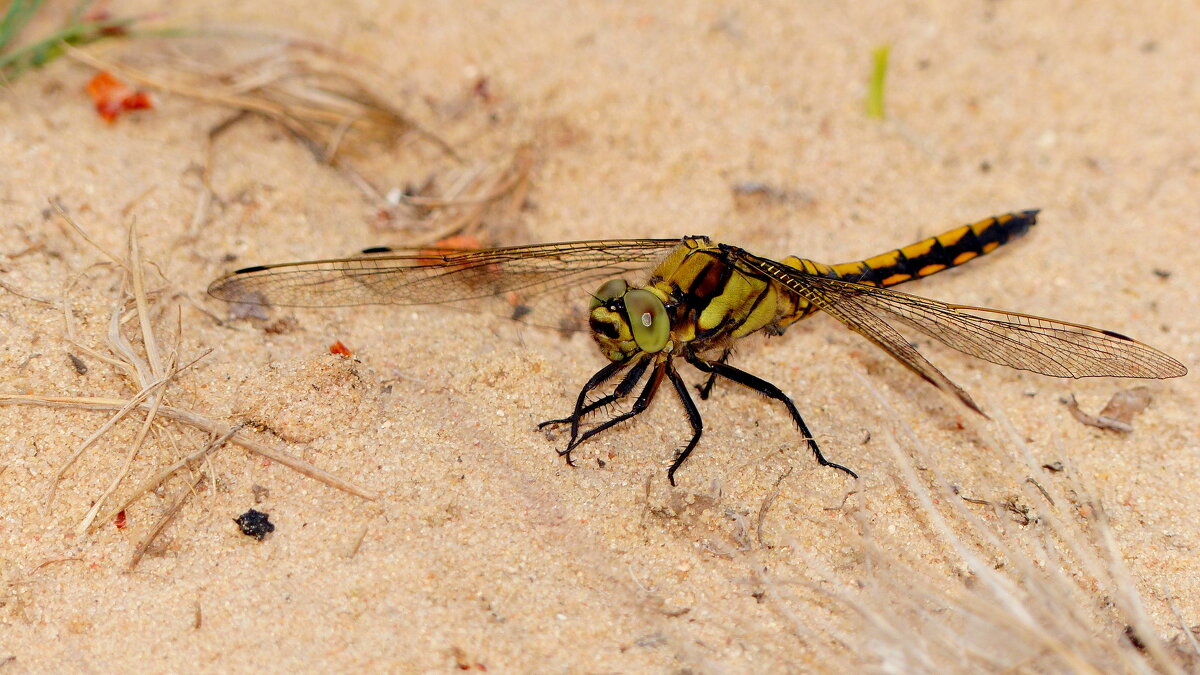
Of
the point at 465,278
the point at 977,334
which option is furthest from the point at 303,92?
the point at 977,334

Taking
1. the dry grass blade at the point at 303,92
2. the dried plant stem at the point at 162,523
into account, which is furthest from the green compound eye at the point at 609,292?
the dry grass blade at the point at 303,92

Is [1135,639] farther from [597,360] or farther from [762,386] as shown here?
[597,360]

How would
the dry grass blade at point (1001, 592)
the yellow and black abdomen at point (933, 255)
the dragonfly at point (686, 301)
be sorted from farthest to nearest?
the yellow and black abdomen at point (933, 255)
the dragonfly at point (686, 301)
the dry grass blade at point (1001, 592)

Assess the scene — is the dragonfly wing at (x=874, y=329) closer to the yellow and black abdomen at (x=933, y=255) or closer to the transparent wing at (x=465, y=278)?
the yellow and black abdomen at (x=933, y=255)

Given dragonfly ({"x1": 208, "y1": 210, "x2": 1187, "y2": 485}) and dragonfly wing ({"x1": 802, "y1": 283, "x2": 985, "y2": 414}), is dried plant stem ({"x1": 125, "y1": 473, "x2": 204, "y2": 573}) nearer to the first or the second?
dragonfly ({"x1": 208, "y1": 210, "x2": 1187, "y2": 485})

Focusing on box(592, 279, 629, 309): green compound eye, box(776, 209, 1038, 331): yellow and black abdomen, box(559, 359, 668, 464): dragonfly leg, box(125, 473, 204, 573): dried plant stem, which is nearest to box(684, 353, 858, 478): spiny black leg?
box(559, 359, 668, 464): dragonfly leg

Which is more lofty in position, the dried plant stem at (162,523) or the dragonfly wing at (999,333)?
the dragonfly wing at (999,333)
